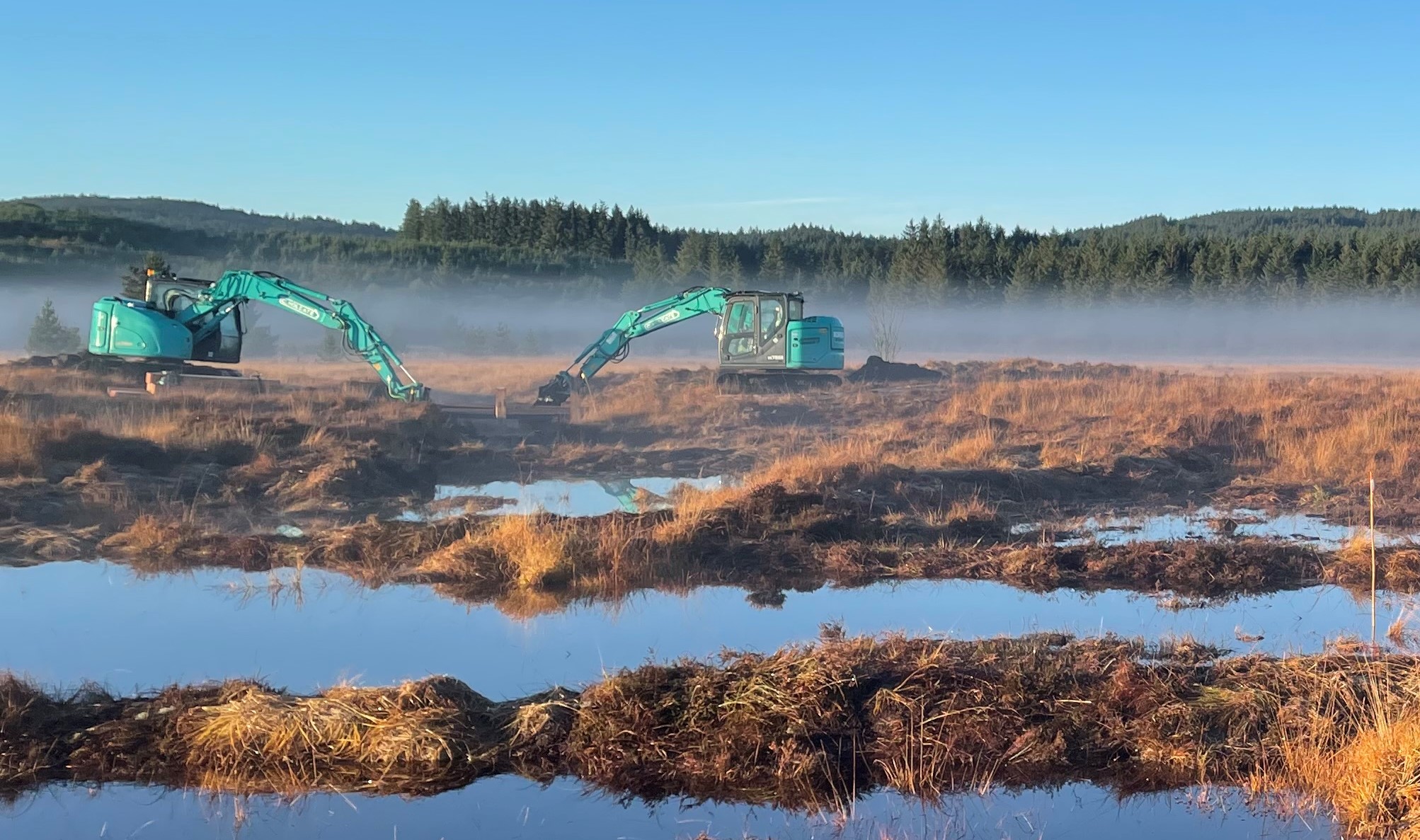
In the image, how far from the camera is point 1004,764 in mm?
7684

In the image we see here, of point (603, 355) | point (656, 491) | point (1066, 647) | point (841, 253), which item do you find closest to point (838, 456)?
point (656, 491)

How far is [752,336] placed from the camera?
3338 centimetres

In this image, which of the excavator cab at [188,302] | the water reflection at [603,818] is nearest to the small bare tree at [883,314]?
the excavator cab at [188,302]

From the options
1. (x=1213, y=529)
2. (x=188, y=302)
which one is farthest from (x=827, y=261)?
(x=1213, y=529)

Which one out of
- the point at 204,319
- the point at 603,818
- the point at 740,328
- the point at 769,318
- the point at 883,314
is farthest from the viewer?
the point at 883,314

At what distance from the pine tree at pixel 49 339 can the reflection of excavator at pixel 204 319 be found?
18993 mm

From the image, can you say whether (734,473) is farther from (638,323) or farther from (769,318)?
(769,318)

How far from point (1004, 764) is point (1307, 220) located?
205m

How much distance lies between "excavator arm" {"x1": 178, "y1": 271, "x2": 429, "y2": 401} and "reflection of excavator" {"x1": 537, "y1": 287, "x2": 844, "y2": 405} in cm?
488

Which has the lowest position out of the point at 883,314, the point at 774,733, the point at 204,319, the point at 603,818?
the point at 603,818

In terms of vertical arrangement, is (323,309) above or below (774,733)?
above

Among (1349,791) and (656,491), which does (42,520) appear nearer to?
(656,491)

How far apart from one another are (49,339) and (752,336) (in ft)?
86.4

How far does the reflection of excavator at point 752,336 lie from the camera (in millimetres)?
32031
